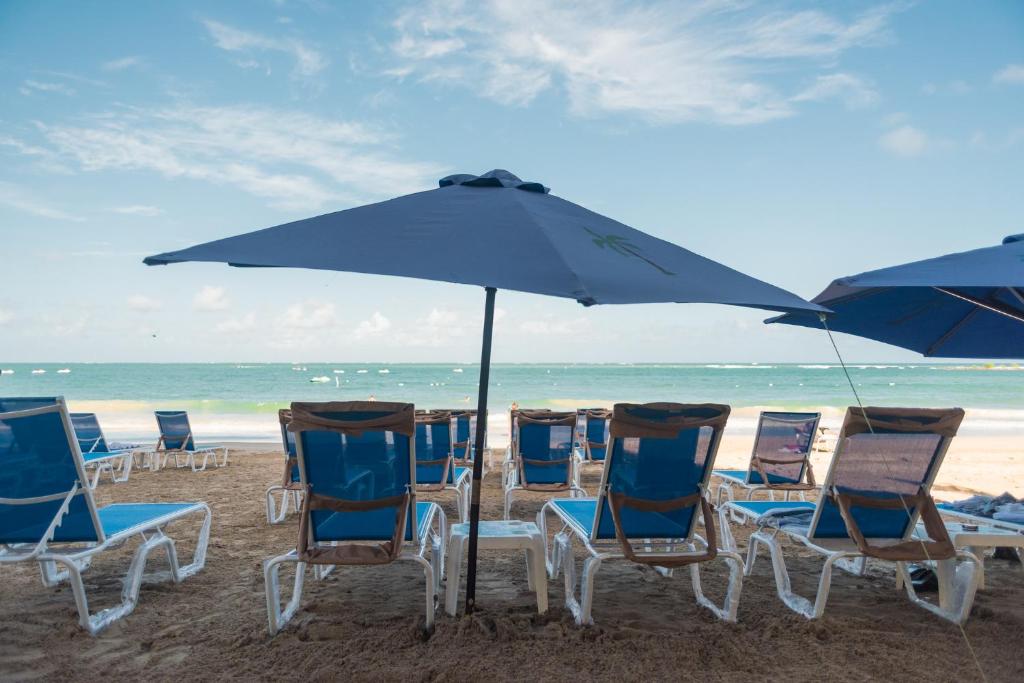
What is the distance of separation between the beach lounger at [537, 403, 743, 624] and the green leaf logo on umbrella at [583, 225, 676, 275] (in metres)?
0.63

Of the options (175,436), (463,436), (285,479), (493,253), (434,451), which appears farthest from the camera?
(175,436)

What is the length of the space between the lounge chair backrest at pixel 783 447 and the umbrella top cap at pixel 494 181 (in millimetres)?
3310

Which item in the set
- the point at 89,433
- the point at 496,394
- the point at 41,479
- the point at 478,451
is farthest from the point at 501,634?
the point at 496,394

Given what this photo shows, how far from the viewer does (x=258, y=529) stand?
4379mm

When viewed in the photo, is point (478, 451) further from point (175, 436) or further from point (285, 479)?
point (175, 436)

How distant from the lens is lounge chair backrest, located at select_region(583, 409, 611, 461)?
20.7 feet

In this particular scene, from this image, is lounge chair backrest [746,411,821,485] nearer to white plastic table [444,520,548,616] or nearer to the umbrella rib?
the umbrella rib

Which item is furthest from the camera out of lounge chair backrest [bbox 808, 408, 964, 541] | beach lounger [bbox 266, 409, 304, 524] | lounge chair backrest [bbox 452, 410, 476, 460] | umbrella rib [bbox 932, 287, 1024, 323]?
lounge chair backrest [bbox 452, 410, 476, 460]

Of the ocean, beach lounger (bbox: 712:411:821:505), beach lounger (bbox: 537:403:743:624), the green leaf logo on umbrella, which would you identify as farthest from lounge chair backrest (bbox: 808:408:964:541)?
the ocean

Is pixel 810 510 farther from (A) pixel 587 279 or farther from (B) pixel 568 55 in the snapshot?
(B) pixel 568 55

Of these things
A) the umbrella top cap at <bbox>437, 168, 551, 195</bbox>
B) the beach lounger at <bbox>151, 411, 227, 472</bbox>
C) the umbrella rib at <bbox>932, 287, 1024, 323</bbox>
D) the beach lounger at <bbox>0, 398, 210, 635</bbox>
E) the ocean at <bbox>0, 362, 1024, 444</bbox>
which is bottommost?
the ocean at <bbox>0, 362, 1024, 444</bbox>

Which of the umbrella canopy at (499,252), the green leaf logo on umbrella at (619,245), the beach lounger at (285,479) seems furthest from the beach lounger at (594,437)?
the green leaf logo on umbrella at (619,245)

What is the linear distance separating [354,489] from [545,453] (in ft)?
9.05

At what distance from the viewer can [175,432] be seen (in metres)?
7.40
